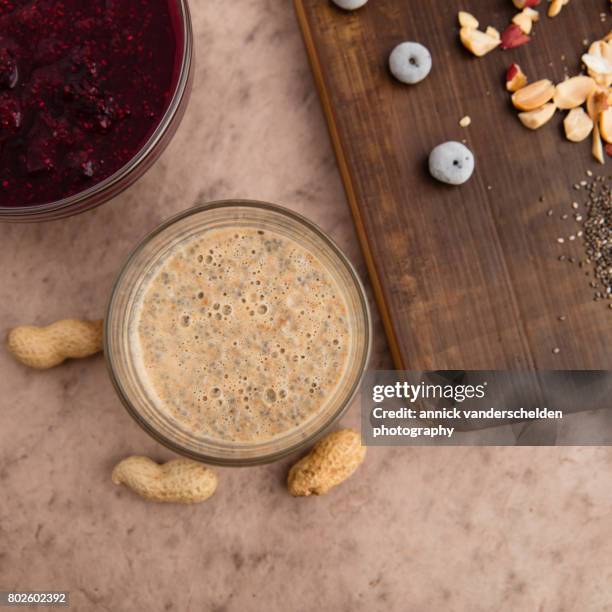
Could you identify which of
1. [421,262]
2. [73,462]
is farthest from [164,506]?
[421,262]

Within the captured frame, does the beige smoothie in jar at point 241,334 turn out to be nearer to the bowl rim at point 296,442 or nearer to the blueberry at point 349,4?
the bowl rim at point 296,442

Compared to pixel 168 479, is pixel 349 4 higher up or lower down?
higher up

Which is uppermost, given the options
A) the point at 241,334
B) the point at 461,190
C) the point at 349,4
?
the point at 349,4

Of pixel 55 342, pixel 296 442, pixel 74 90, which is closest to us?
pixel 74 90

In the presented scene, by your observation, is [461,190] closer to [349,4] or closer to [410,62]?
[410,62]

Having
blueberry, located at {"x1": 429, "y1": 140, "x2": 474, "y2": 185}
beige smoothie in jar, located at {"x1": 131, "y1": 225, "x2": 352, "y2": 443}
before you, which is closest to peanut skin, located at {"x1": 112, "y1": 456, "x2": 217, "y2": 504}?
beige smoothie in jar, located at {"x1": 131, "y1": 225, "x2": 352, "y2": 443}

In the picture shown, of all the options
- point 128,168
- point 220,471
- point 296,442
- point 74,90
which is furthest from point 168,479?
point 74,90
